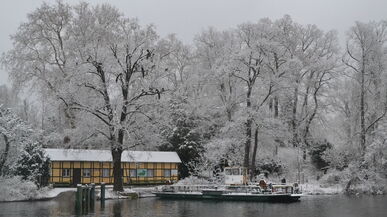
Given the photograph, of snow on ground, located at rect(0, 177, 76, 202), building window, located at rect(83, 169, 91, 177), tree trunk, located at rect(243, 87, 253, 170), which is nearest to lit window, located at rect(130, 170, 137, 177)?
building window, located at rect(83, 169, 91, 177)

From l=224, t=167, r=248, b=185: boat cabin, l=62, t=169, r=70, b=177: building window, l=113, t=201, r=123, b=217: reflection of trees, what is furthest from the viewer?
l=62, t=169, r=70, b=177: building window

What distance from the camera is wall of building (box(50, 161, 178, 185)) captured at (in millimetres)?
47500

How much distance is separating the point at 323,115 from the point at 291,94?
289 inches

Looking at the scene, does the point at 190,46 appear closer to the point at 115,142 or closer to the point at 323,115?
the point at 323,115

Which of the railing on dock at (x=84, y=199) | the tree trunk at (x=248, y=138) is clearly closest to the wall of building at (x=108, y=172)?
the tree trunk at (x=248, y=138)

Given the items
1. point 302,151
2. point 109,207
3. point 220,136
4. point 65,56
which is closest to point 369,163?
point 302,151

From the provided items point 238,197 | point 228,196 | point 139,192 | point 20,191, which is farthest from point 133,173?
point 20,191

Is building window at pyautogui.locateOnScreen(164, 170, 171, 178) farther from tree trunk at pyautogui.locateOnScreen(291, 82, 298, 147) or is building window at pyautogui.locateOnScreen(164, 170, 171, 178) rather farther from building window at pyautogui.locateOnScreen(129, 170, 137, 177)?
tree trunk at pyautogui.locateOnScreen(291, 82, 298, 147)

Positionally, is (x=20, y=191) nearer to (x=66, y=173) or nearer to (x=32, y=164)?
(x=32, y=164)

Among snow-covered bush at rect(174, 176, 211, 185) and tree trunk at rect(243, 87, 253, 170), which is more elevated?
tree trunk at rect(243, 87, 253, 170)

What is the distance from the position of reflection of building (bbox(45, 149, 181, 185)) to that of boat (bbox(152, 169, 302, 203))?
4.08m

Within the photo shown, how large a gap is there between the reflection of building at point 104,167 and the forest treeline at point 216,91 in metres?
1.63

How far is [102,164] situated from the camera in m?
49.7

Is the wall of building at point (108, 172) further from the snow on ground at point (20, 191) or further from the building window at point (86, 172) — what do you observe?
the snow on ground at point (20, 191)
